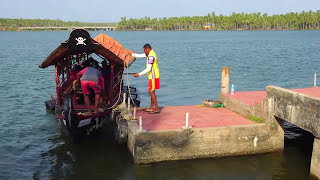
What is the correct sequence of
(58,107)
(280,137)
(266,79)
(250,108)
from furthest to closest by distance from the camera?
(266,79) < (58,107) < (250,108) < (280,137)

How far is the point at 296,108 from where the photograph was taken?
32.1ft

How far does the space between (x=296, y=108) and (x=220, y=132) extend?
2.14 m

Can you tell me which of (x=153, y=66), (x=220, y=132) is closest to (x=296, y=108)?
(x=220, y=132)

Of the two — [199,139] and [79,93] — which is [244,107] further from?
[79,93]

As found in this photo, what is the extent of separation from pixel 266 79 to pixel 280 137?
1688 centimetres

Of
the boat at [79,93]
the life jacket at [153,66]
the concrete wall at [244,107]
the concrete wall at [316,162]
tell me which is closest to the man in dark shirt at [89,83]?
the boat at [79,93]

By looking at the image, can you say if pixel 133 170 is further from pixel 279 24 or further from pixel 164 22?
pixel 164 22

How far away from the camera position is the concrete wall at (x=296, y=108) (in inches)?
358

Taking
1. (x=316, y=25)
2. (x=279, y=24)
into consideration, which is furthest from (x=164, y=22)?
(x=316, y=25)

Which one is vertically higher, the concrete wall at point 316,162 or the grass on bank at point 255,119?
the grass on bank at point 255,119

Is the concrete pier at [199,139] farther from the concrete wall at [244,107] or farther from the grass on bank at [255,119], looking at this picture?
the concrete wall at [244,107]

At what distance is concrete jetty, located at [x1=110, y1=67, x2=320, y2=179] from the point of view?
10.1 metres

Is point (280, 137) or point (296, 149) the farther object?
point (296, 149)

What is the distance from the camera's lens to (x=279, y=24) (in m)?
173
